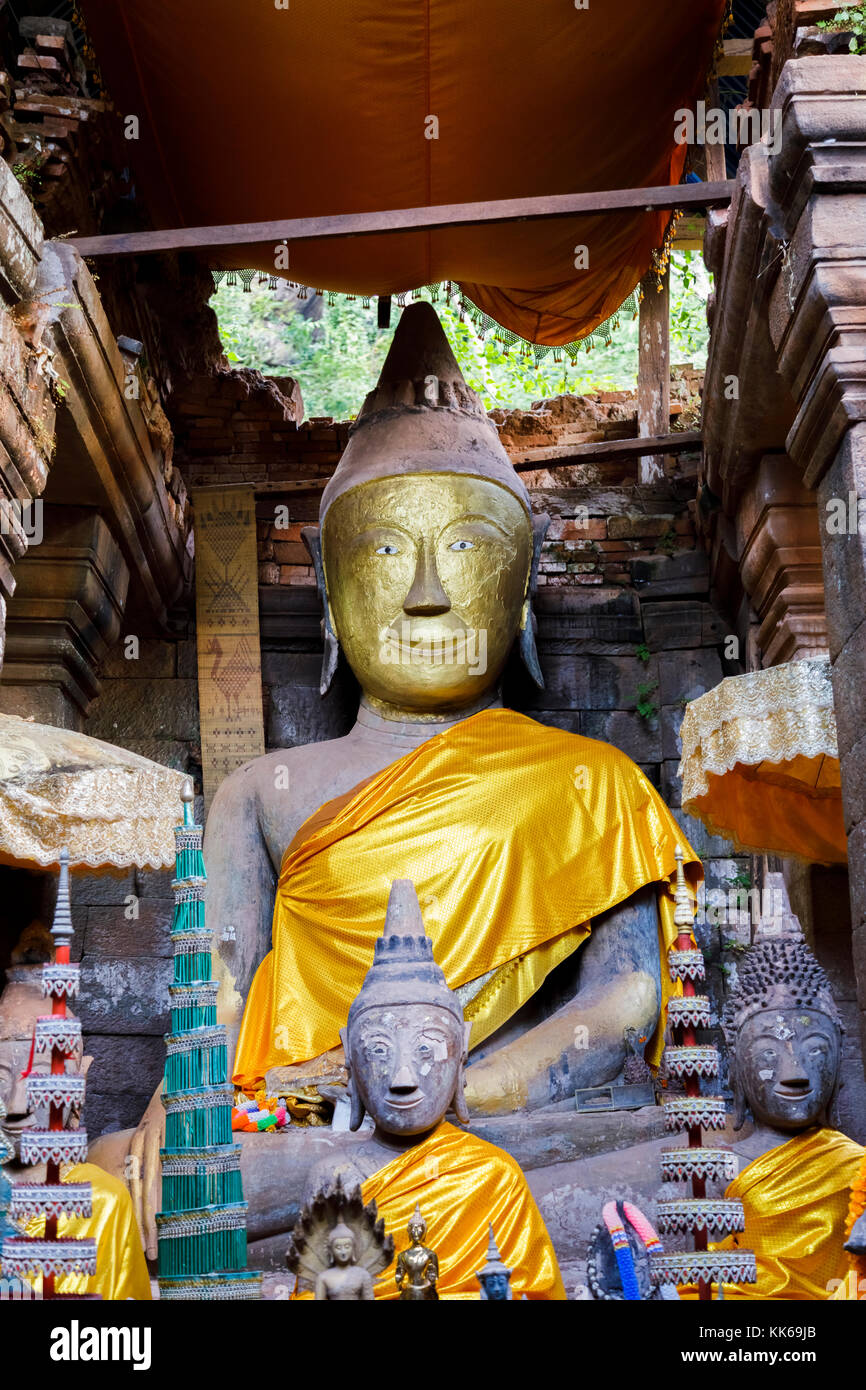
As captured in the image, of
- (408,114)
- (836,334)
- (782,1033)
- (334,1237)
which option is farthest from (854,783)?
(408,114)

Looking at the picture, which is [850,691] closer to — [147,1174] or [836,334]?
[836,334]

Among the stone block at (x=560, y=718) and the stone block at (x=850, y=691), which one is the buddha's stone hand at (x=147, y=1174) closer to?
the stone block at (x=850, y=691)

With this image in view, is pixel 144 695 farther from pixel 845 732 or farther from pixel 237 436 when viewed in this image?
pixel 845 732

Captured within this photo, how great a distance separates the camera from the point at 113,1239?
4.04 meters

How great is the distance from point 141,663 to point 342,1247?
4.57m

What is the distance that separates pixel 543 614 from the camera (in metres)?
7.79

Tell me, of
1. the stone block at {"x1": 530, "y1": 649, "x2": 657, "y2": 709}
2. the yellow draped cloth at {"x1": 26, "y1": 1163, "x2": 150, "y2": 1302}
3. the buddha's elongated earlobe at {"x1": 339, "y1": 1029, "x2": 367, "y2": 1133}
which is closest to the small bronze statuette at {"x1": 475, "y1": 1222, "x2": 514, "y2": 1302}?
the yellow draped cloth at {"x1": 26, "y1": 1163, "x2": 150, "y2": 1302}

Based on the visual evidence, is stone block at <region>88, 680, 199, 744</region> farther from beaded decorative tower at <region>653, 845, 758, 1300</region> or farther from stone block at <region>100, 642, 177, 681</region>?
beaded decorative tower at <region>653, 845, 758, 1300</region>

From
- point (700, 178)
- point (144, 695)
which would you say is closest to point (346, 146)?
point (700, 178)

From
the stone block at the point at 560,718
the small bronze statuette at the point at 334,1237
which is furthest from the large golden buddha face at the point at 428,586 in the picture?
the small bronze statuette at the point at 334,1237

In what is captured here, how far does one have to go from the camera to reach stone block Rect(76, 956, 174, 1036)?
6.94 meters

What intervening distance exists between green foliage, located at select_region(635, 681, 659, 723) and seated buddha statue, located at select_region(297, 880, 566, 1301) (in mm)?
2883

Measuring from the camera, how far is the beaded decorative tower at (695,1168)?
3348 mm
